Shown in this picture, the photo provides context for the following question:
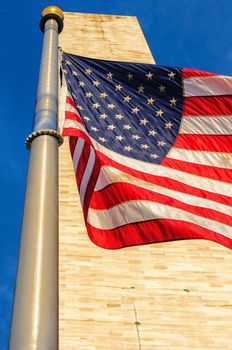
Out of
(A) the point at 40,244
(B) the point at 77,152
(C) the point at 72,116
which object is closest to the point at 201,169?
(B) the point at 77,152

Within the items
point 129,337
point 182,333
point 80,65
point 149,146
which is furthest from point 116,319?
point 80,65

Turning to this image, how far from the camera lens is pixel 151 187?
5.06m

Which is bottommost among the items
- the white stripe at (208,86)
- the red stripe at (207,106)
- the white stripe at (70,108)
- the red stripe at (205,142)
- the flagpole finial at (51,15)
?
the red stripe at (205,142)

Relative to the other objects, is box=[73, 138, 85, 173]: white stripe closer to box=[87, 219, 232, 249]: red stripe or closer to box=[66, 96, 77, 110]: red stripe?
box=[66, 96, 77, 110]: red stripe

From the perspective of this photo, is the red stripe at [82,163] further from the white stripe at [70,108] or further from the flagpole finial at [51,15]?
the flagpole finial at [51,15]

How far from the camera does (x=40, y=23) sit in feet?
A: 20.8

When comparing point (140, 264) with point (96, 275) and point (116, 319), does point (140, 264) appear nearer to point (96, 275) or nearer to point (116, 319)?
point (96, 275)

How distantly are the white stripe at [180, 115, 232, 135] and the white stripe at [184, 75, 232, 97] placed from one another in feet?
1.17

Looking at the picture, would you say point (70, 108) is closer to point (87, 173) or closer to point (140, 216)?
point (87, 173)

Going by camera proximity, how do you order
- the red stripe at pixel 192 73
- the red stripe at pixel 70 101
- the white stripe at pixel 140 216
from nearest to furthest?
1. the white stripe at pixel 140 216
2. the red stripe at pixel 70 101
3. the red stripe at pixel 192 73

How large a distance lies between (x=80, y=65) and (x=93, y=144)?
4.53ft

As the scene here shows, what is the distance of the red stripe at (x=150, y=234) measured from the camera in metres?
4.57

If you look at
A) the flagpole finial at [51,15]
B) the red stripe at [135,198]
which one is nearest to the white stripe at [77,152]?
the red stripe at [135,198]

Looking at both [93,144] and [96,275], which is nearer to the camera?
[93,144]
